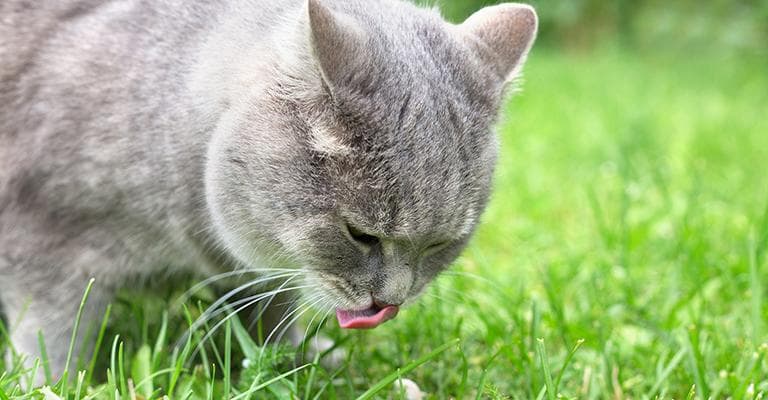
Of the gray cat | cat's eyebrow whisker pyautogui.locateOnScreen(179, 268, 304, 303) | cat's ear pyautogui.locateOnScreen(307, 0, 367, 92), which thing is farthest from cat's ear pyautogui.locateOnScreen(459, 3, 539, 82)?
cat's eyebrow whisker pyautogui.locateOnScreen(179, 268, 304, 303)

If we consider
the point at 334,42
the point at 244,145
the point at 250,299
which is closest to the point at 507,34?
the point at 334,42

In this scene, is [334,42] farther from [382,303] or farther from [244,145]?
[382,303]

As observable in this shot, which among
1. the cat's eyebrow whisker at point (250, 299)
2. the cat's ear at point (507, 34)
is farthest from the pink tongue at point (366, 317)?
the cat's ear at point (507, 34)

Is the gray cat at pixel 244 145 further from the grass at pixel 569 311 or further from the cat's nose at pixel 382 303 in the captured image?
the grass at pixel 569 311

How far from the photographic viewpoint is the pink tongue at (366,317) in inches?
70.3

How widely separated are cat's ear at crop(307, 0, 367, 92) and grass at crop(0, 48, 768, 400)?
22.9 inches

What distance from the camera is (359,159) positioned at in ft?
5.41

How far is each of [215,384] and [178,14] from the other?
94cm

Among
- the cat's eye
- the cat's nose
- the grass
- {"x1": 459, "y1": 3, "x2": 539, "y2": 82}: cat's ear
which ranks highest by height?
{"x1": 459, "y1": 3, "x2": 539, "y2": 82}: cat's ear

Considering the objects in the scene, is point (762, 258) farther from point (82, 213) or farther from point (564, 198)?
point (82, 213)

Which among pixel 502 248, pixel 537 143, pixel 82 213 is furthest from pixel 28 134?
pixel 537 143

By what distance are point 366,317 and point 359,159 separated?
1.22 ft

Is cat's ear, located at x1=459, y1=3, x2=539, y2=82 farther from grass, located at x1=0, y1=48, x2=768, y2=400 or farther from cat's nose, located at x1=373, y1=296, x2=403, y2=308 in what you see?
cat's nose, located at x1=373, y1=296, x2=403, y2=308

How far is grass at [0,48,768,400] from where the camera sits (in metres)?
1.91
